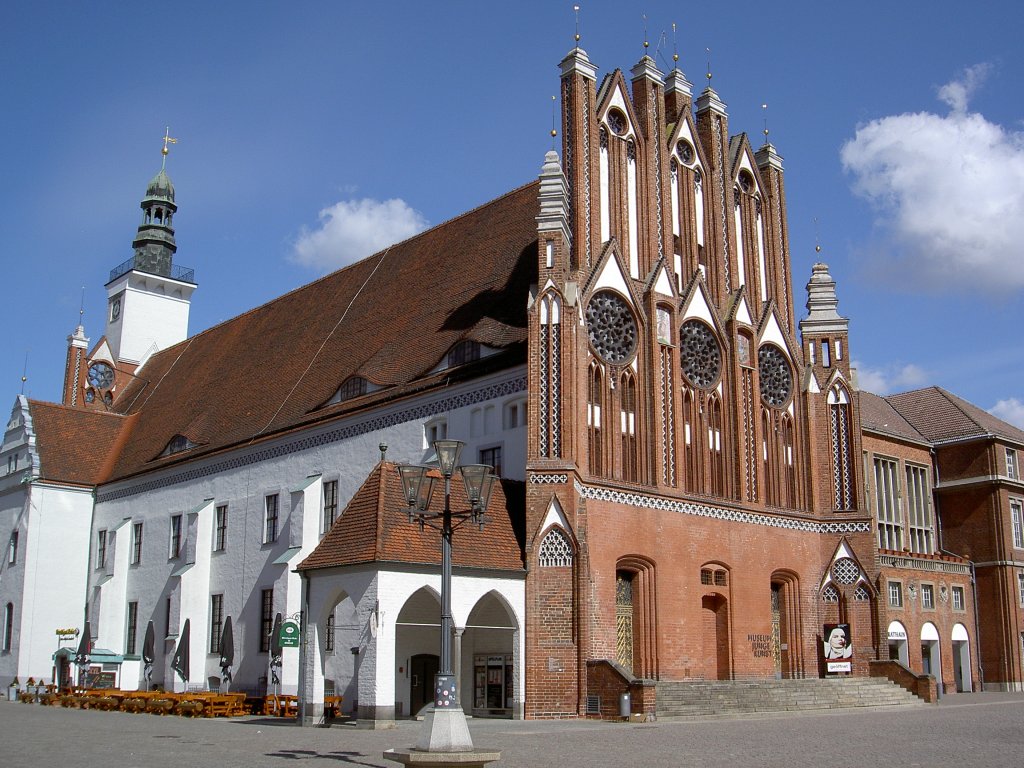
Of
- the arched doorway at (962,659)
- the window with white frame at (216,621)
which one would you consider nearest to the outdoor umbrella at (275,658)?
the window with white frame at (216,621)

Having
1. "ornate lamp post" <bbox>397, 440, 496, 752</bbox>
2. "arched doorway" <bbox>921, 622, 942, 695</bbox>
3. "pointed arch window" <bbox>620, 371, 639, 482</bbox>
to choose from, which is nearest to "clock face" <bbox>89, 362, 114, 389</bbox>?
"pointed arch window" <bbox>620, 371, 639, 482</bbox>

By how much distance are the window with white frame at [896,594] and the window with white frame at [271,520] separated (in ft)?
75.4

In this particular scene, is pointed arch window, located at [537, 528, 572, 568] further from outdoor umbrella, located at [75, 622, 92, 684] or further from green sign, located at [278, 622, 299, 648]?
outdoor umbrella, located at [75, 622, 92, 684]

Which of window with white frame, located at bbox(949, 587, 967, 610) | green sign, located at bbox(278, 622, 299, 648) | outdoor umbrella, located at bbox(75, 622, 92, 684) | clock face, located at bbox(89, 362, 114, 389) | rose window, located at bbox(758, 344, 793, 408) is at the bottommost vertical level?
outdoor umbrella, located at bbox(75, 622, 92, 684)

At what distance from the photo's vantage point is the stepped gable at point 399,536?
2520cm

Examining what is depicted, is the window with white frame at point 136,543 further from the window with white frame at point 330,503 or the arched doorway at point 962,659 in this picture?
the arched doorway at point 962,659

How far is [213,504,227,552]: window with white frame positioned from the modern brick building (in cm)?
9

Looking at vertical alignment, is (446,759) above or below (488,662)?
below

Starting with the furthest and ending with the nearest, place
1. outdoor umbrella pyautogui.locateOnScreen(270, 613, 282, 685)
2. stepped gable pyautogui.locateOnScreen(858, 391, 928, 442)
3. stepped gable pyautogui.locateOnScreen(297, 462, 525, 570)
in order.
A: stepped gable pyautogui.locateOnScreen(858, 391, 928, 442) → outdoor umbrella pyautogui.locateOnScreen(270, 613, 282, 685) → stepped gable pyautogui.locateOnScreen(297, 462, 525, 570)

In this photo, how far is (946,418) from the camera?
49.2 metres

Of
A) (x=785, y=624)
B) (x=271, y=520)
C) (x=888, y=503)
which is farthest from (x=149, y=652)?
(x=888, y=503)

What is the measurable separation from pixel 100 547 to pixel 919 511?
116 ft

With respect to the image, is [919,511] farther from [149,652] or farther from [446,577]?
[446,577]

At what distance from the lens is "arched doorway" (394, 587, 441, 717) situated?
2855 cm
